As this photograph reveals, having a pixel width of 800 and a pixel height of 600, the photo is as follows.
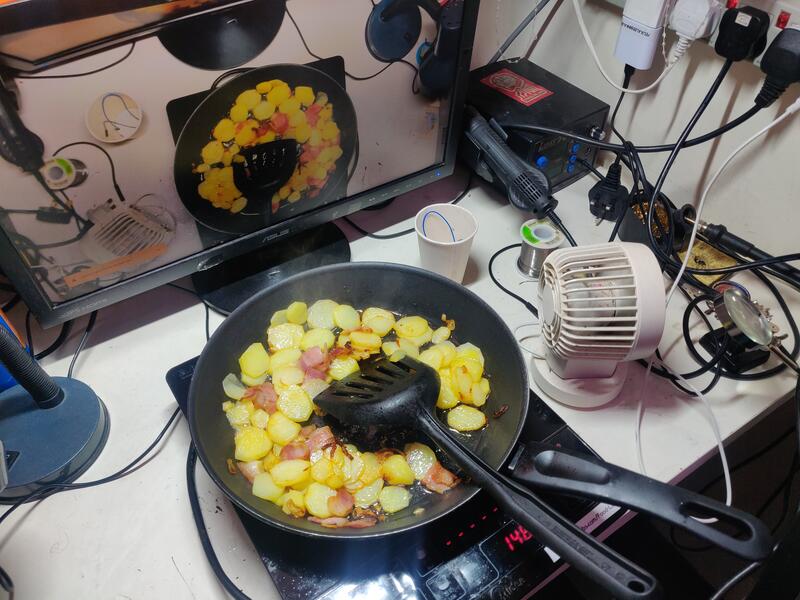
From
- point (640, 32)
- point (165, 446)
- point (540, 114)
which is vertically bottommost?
point (165, 446)

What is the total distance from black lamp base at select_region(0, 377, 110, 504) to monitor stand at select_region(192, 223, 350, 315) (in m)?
0.19

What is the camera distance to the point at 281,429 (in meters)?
0.62

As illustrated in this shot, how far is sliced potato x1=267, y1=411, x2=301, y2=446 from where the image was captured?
617mm

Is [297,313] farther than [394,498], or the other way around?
[297,313]

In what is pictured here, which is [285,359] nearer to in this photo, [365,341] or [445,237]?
[365,341]

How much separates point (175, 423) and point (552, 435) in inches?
16.5

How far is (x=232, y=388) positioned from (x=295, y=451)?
0.35 ft

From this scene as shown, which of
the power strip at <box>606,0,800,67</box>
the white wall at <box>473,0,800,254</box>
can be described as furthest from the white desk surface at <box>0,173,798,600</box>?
the power strip at <box>606,0,800,67</box>

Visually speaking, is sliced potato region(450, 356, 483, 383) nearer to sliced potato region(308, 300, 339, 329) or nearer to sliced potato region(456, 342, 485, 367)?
sliced potato region(456, 342, 485, 367)

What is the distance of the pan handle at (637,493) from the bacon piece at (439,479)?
0.09 m

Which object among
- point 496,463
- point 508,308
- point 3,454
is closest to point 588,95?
point 508,308

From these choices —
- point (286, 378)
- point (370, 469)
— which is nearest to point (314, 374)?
point (286, 378)

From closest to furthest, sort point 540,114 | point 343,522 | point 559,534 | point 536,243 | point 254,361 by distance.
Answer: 1. point 559,534
2. point 343,522
3. point 254,361
4. point 536,243
5. point 540,114

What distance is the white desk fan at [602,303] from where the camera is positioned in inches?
22.6
